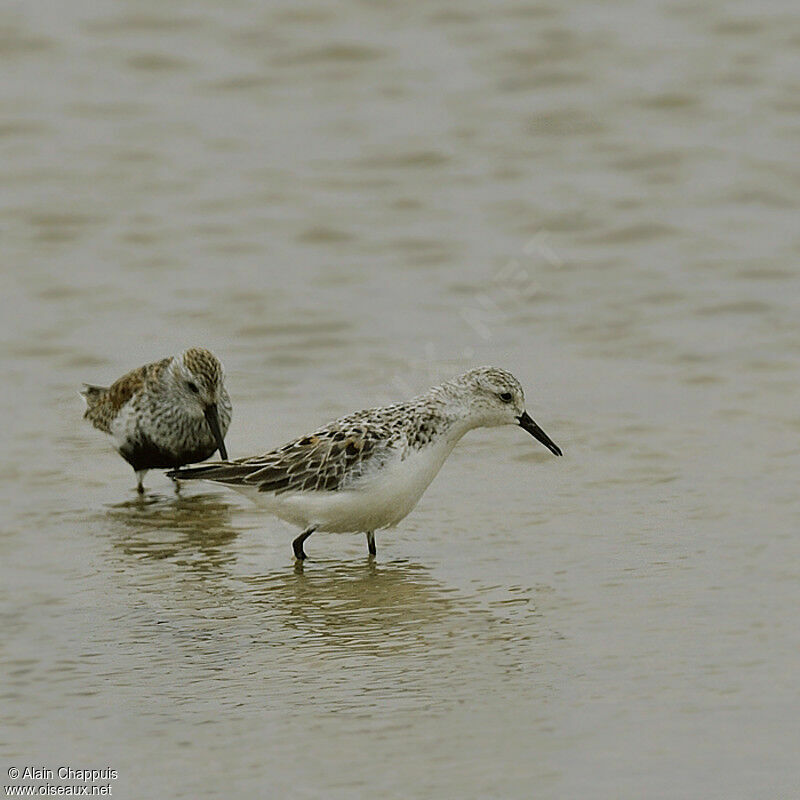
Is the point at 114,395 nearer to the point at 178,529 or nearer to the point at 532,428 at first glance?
the point at 178,529

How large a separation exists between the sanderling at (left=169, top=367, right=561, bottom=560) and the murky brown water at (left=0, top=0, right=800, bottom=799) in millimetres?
243

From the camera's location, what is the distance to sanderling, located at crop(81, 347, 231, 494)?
364 inches

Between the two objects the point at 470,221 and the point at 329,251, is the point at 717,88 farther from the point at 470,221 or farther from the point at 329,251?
the point at 329,251

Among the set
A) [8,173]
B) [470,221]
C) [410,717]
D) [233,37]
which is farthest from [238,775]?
[233,37]

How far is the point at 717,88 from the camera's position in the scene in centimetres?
1512

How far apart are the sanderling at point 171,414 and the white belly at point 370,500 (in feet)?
4.44

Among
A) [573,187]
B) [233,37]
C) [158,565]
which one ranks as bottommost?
[158,565]

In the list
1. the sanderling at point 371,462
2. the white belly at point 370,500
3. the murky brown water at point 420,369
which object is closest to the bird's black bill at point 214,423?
the murky brown water at point 420,369

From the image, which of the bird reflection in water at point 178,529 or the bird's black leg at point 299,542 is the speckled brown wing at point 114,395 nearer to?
the bird reflection in water at point 178,529

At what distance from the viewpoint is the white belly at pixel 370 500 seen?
7.75m

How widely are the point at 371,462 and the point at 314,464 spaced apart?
A: 271 millimetres

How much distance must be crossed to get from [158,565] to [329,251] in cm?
506

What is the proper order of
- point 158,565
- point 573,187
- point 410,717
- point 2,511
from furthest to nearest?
1. point 573,187
2. point 2,511
3. point 158,565
4. point 410,717

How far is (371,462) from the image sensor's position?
784cm
